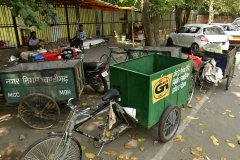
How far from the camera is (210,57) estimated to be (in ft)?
18.9

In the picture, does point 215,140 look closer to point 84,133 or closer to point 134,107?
point 134,107

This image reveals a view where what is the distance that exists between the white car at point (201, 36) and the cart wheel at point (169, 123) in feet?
23.2

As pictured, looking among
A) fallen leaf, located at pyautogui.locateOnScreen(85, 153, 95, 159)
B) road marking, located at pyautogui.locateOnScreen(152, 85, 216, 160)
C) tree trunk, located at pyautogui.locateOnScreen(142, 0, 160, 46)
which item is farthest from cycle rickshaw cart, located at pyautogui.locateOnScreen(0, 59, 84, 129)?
tree trunk, located at pyautogui.locateOnScreen(142, 0, 160, 46)

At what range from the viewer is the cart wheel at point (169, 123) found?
317 cm

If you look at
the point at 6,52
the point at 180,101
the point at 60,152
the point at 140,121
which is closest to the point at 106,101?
the point at 140,121

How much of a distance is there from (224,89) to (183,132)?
9.67 ft

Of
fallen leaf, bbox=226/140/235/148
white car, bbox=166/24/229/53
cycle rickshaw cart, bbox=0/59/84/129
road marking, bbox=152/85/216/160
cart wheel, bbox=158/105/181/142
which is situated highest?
white car, bbox=166/24/229/53

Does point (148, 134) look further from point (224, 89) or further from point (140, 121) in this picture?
point (224, 89)

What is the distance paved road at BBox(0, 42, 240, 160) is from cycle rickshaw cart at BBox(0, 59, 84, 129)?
1.32 feet

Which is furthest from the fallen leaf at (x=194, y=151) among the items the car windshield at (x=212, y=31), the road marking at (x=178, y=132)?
the car windshield at (x=212, y=31)

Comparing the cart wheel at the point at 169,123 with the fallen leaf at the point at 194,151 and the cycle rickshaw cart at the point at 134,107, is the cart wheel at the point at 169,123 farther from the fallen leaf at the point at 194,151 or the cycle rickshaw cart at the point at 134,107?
the fallen leaf at the point at 194,151

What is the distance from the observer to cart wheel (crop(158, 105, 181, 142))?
10.4 feet

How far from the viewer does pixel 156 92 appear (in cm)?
294

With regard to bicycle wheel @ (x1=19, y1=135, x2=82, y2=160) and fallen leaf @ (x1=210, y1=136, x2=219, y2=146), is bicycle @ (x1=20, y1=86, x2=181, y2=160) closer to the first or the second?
bicycle wheel @ (x1=19, y1=135, x2=82, y2=160)
